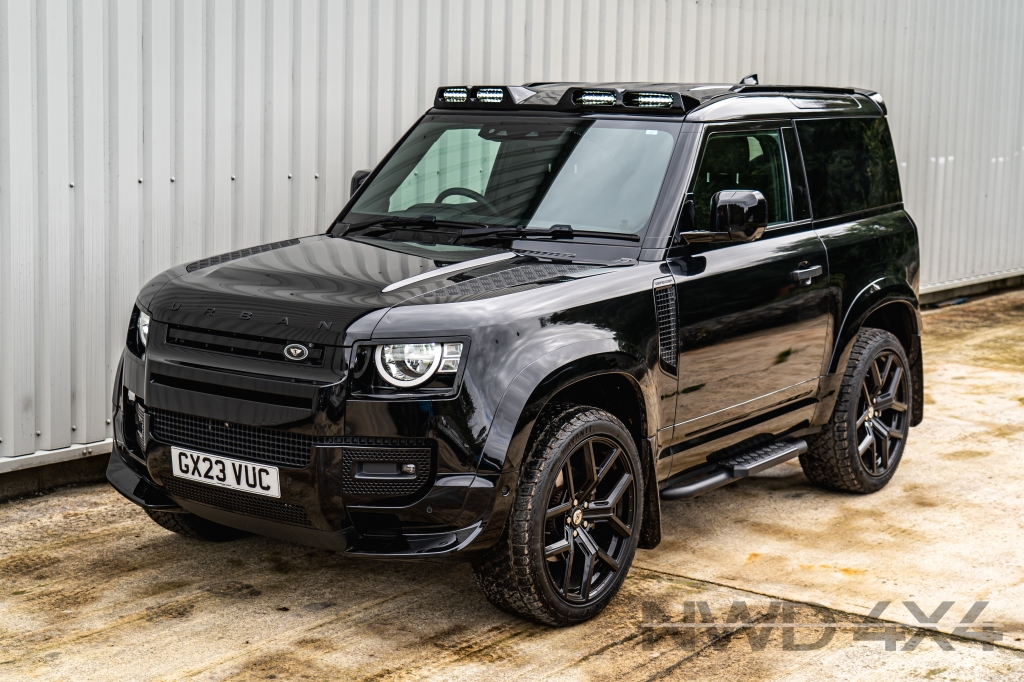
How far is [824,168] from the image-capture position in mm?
6410

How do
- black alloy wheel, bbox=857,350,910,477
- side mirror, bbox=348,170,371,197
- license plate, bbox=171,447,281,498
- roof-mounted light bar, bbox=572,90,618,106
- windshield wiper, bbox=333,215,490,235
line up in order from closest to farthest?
1. license plate, bbox=171,447,281,498
2. windshield wiper, bbox=333,215,490,235
3. roof-mounted light bar, bbox=572,90,618,106
4. side mirror, bbox=348,170,371,197
5. black alloy wheel, bbox=857,350,910,477

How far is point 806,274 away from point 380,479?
2593 mm

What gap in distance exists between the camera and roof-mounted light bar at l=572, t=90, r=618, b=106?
5.76m

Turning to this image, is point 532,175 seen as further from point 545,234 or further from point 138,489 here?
point 138,489

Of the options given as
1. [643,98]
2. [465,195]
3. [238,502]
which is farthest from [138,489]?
[643,98]

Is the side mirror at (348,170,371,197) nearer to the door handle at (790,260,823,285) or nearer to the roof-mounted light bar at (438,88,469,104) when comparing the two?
the roof-mounted light bar at (438,88,469,104)

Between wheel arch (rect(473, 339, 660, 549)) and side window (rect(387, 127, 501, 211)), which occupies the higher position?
side window (rect(387, 127, 501, 211))

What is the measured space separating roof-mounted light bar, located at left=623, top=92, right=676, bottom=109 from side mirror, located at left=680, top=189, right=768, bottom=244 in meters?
0.51

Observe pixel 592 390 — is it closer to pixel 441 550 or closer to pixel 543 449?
pixel 543 449

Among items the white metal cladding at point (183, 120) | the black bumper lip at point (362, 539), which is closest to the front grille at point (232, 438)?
the black bumper lip at point (362, 539)

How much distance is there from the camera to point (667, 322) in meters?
5.17

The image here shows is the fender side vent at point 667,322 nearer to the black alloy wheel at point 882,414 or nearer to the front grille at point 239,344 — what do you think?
the front grille at point 239,344

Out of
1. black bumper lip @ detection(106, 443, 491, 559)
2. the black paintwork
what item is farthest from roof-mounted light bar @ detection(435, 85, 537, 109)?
black bumper lip @ detection(106, 443, 491, 559)

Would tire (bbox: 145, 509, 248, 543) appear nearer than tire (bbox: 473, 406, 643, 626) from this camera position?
No
